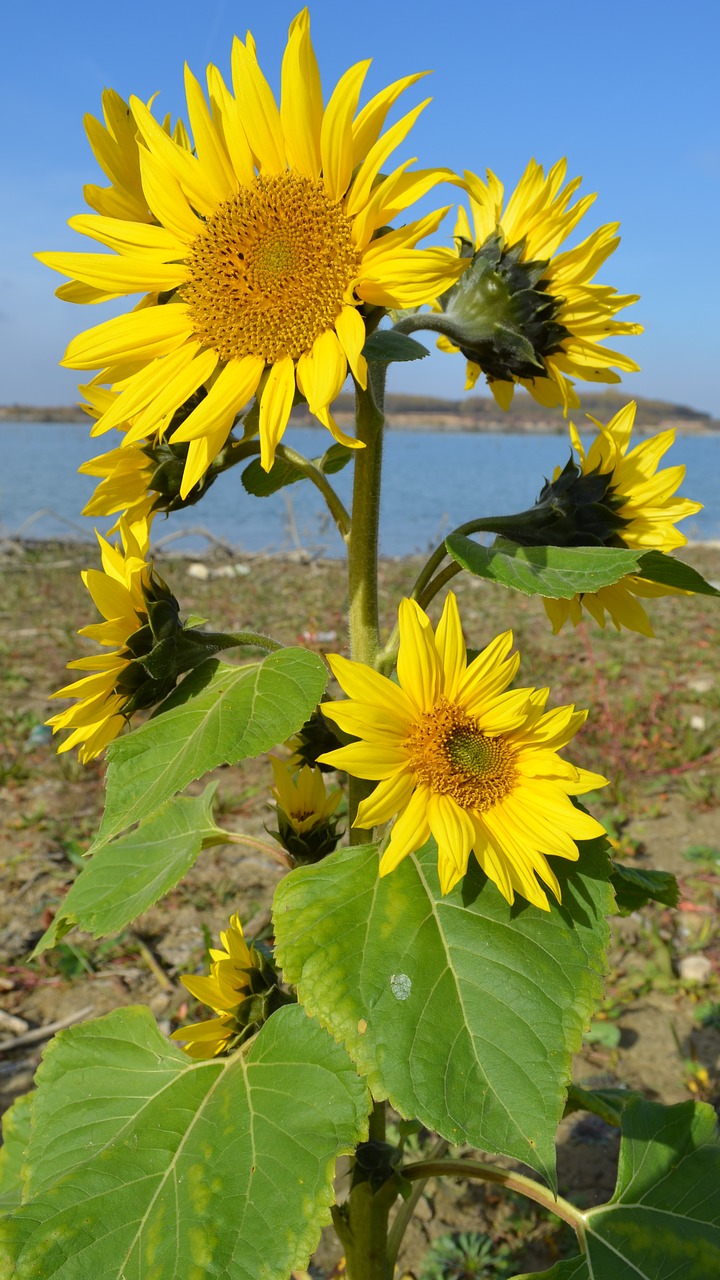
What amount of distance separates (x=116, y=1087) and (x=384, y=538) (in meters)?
12.8

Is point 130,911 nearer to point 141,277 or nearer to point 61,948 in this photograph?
point 141,277

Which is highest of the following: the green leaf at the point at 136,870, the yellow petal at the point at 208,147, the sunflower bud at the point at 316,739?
the yellow petal at the point at 208,147

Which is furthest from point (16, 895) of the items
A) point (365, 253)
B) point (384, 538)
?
point (384, 538)

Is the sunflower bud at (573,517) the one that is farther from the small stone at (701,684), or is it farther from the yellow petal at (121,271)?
the small stone at (701,684)

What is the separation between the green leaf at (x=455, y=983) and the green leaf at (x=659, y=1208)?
40 cm

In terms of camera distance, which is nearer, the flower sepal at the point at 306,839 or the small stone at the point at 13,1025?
the flower sepal at the point at 306,839

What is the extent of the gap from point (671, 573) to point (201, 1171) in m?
0.91

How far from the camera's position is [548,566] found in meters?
1.10

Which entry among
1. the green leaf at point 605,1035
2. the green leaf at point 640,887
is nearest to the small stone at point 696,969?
the green leaf at point 605,1035

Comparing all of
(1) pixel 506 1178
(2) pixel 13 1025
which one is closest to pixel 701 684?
(2) pixel 13 1025

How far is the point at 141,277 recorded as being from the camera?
1103 mm

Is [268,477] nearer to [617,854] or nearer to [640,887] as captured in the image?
[640,887]

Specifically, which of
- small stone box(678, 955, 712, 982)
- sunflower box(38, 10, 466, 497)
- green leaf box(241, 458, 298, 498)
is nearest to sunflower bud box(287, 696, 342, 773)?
green leaf box(241, 458, 298, 498)

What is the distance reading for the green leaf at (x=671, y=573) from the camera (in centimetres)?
113
